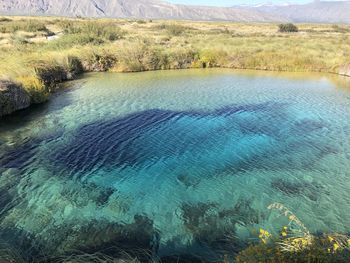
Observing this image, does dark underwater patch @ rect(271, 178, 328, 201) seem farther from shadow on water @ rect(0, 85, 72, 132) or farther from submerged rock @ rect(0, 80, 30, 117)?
submerged rock @ rect(0, 80, 30, 117)

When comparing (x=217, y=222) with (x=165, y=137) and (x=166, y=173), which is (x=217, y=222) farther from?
(x=165, y=137)

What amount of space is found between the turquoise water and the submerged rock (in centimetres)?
72

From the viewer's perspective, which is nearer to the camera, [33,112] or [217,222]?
[217,222]

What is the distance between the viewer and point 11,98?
59.1ft

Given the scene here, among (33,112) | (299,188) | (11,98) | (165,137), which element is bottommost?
(33,112)

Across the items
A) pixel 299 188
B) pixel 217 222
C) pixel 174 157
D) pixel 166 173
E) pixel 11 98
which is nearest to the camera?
pixel 217 222

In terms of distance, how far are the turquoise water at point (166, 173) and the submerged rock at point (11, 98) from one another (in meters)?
0.72

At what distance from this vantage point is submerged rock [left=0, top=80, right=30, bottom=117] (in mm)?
17484

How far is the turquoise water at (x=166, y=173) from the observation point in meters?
8.17

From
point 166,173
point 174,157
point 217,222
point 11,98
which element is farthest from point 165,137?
point 11,98

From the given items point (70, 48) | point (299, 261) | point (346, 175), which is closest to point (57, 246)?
point (299, 261)

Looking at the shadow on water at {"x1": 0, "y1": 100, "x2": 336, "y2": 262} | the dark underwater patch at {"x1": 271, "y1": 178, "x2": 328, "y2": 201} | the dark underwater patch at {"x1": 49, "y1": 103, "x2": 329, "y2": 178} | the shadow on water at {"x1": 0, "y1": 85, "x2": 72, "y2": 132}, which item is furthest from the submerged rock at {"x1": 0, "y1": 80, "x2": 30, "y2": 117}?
the dark underwater patch at {"x1": 271, "y1": 178, "x2": 328, "y2": 201}

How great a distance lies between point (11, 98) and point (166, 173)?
12.2m

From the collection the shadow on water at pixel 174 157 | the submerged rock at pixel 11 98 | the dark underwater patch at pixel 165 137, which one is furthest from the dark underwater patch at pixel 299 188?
the submerged rock at pixel 11 98
